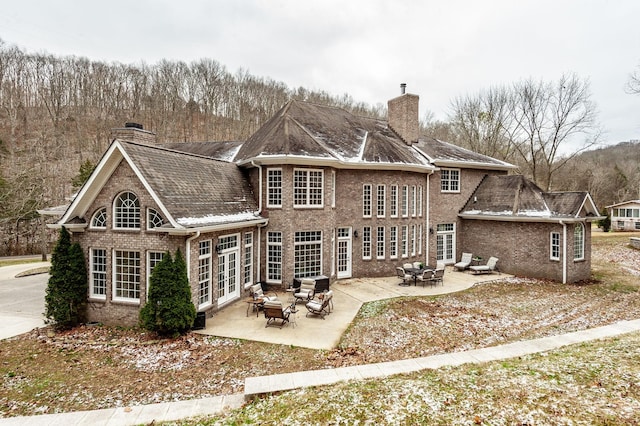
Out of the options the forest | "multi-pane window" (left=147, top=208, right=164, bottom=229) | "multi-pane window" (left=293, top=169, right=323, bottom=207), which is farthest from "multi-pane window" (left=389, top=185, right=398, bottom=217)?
the forest

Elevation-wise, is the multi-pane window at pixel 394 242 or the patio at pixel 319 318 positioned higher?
the multi-pane window at pixel 394 242

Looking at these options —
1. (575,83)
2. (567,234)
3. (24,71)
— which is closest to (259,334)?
(567,234)

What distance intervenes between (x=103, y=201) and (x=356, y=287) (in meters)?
10.8

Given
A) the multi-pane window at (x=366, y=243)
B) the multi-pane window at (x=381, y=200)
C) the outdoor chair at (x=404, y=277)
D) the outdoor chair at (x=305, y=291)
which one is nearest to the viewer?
the outdoor chair at (x=305, y=291)

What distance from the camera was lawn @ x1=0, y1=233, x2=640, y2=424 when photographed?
216 inches

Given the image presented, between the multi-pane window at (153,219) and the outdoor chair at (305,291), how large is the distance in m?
5.77

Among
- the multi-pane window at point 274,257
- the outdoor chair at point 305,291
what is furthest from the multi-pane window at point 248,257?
the outdoor chair at point 305,291

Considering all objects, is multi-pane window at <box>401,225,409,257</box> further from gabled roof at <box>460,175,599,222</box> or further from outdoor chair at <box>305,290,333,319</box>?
outdoor chair at <box>305,290,333,319</box>

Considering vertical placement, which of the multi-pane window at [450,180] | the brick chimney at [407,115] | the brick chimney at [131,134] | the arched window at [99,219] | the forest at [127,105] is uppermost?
the forest at [127,105]

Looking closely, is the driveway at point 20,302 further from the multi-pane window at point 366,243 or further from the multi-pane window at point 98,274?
the multi-pane window at point 366,243

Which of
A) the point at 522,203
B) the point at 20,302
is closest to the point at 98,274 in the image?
the point at 20,302

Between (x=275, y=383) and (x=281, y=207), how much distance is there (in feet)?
29.8

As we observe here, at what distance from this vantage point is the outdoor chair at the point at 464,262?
19667 millimetres

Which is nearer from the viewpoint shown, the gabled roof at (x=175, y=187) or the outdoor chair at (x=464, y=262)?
the gabled roof at (x=175, y=187)
